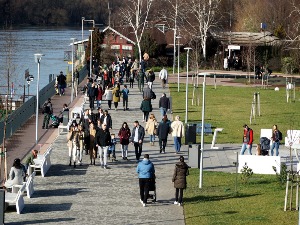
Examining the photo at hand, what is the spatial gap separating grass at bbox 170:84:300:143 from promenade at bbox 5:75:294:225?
5.04 meters

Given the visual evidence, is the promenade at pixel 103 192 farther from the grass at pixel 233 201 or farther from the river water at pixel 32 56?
the river water at pixel 32 56

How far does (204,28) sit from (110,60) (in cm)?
952

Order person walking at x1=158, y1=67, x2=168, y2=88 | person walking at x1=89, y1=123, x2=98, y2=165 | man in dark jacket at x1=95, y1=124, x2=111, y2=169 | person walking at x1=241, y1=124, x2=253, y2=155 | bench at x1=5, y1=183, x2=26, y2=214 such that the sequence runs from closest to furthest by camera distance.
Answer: bench at x1=5, y1=183, x2=26, y2=214 < man in dark jacket at x1=95, y1=124, x2=111, y2=169 < person walking at x1=89, y1=123, x2=98, y2=165 < person walking at x1=241, y1=124, x2=253, y2=155 < person walking at x1=158, y1=67, x2=168, y2=88

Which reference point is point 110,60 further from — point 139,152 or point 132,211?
point 132,211

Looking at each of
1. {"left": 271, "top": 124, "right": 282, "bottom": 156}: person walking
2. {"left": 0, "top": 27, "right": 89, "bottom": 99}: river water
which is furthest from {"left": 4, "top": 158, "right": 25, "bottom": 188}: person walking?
{"left": 0, "top": 27, "right": 89, "bottom": 99}: river water

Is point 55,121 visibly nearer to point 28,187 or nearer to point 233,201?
point 28,187

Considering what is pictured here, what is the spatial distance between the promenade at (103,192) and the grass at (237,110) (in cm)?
504

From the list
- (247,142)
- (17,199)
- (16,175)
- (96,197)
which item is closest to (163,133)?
(247,142)

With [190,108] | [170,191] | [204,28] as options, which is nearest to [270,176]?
[170,191]

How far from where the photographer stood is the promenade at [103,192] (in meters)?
23.1

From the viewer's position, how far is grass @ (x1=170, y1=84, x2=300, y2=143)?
40844mm

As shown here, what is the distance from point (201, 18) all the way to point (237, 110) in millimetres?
31156

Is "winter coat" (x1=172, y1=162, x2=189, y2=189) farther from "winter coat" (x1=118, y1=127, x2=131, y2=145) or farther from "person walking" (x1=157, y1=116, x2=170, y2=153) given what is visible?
"person walking" (x1=157, y1=116, x2=170, y2=153)

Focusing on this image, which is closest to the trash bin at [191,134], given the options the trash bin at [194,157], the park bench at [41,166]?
the trash bin at [194,157]
